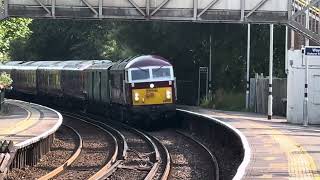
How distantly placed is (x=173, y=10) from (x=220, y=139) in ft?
17.0

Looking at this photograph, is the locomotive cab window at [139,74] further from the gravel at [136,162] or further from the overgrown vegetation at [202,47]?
the overgrown vegetation at [202,47]

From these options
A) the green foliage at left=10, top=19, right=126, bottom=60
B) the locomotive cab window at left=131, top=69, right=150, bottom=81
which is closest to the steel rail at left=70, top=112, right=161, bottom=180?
the locomotive cab window at left=131, top=69, right=150, bottom=81

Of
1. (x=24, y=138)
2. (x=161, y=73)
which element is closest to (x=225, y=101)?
(x=161, y=73)

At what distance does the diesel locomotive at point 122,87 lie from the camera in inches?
1050

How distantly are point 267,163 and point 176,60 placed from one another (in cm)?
3314

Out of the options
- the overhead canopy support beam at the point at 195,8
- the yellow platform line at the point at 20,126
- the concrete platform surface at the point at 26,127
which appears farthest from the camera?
the overhead canopy support beam at the point at 195,8

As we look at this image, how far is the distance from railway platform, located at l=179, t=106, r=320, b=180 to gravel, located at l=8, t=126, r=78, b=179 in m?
4.87

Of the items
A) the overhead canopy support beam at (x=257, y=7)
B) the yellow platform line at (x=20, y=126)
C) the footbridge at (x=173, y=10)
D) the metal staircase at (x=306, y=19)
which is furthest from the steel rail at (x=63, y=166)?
the metal staircase at (x=306, y=19)

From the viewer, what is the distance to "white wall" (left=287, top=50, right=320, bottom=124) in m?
23.8

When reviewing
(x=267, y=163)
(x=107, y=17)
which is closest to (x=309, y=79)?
(x=107, y=17)

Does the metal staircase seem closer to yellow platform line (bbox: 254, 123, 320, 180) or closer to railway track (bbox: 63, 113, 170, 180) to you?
yellow platform line (bbox: 254, 123, 320, 180)

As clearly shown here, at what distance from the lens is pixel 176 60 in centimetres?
4581

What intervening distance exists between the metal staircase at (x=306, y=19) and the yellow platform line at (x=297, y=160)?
586 cm

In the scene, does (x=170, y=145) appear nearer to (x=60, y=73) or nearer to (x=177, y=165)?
(x=177, y=165)
